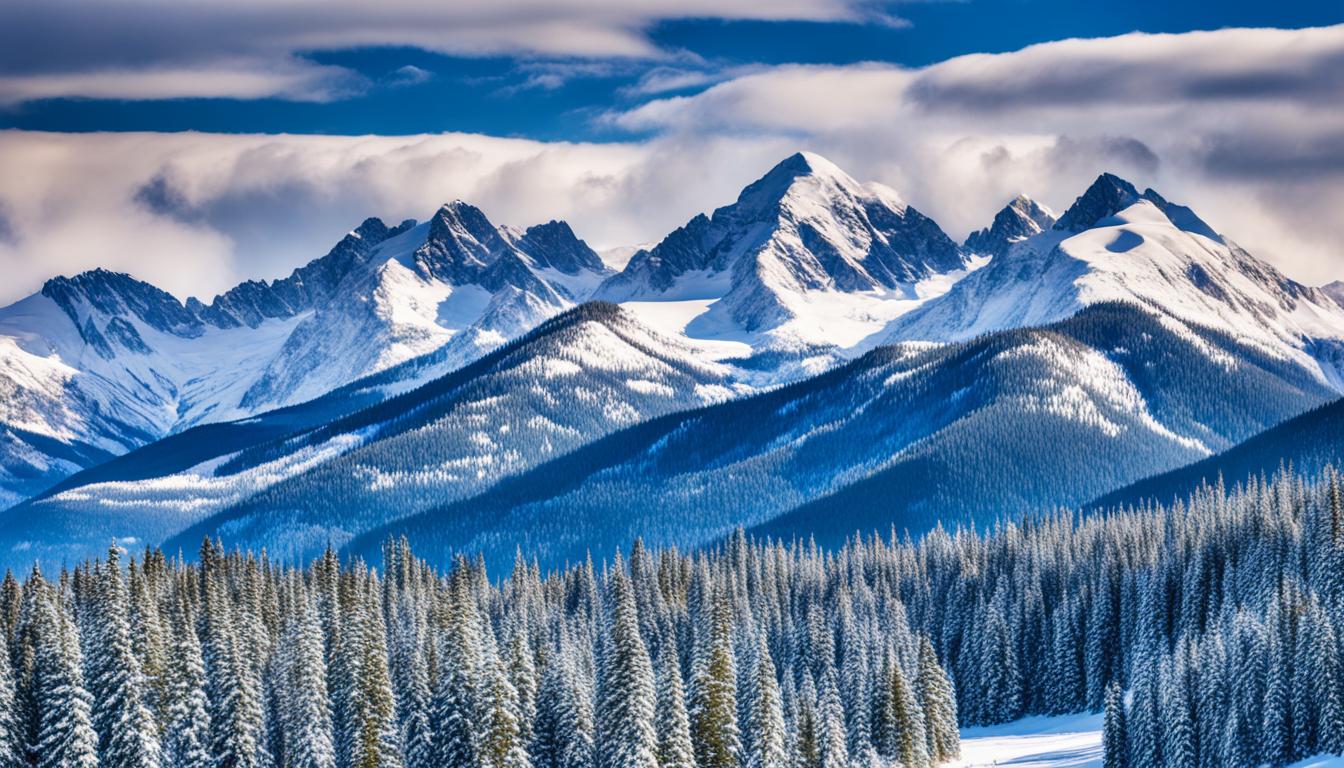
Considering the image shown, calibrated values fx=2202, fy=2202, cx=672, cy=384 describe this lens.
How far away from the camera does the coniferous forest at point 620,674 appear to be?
11256 cm

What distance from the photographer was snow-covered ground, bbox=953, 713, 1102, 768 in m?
157

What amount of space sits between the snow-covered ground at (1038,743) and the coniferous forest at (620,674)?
3.11 m

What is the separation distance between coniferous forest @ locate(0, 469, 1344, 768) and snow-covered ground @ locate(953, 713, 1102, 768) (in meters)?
3.11

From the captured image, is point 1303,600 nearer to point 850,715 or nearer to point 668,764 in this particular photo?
point 850,715

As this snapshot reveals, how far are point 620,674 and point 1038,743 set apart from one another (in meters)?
67.1

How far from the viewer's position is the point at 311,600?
6004 inches

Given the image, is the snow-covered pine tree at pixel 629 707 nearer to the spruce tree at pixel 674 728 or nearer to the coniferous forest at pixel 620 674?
the coniferous forest at pixel 620 674

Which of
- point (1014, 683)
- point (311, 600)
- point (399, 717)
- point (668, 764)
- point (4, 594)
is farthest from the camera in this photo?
point (1014, 683)

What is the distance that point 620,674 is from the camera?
110625mm

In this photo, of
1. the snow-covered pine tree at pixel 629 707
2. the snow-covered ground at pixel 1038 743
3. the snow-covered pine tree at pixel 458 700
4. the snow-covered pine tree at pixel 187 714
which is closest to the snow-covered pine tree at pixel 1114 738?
the snow-covered ground at pixel 1038 743

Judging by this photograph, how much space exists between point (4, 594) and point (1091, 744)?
257 feet

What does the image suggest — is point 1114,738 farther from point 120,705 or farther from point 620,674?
point 120,705

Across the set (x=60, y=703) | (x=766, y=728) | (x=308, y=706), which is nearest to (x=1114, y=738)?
(x=766, y=728)

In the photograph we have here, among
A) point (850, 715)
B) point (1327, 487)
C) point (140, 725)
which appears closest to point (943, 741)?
point (850, 715)
